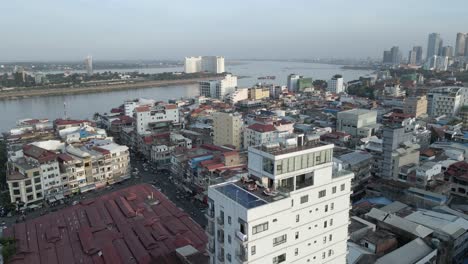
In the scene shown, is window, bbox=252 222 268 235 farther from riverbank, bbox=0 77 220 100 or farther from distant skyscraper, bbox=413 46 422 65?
distant skyscraper, bbox=413 46 422 65

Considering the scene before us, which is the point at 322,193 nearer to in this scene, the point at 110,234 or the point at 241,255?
the point at 241,255

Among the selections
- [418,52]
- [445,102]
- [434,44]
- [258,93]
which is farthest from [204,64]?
[434,44]

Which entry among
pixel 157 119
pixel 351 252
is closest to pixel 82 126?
pixel 157 119

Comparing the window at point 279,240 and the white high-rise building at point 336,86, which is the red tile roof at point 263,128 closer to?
the window at point 279,240

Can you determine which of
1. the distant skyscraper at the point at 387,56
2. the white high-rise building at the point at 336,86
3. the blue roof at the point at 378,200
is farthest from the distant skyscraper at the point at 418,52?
the blue roof at the point at 378,200

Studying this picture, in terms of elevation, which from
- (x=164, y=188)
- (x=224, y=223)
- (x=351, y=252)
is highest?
(x=224, y=223)

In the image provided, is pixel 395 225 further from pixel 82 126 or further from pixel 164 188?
pixel 82 126

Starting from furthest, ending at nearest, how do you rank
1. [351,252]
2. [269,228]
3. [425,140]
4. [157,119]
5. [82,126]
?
[157,119], [82,126], [425,140], [351,252], [269,228]
